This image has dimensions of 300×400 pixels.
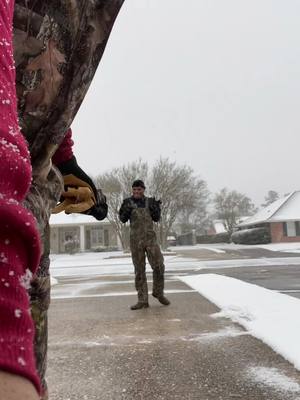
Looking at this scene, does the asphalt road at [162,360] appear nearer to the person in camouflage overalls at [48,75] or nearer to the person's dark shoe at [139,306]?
the person's dark shoe at [139,306]

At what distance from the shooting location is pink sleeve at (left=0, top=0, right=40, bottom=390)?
1.81 feet

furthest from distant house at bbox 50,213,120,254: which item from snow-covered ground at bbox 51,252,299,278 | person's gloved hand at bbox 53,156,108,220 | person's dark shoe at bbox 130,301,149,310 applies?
person's gloved hand at bbox 53,156,108,220

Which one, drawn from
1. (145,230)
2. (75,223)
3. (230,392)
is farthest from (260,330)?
(75,223)

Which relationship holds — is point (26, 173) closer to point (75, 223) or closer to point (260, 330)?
point (260, 330)

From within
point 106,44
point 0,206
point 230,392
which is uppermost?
point 106,44

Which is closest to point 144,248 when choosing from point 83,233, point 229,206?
point 83,233

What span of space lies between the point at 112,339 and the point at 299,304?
2251 mm

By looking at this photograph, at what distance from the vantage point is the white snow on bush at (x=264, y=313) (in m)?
3.32

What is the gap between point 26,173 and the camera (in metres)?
0.67

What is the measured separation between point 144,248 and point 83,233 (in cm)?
4276

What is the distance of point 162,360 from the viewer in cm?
309

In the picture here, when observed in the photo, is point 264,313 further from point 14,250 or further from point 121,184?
point 121,184

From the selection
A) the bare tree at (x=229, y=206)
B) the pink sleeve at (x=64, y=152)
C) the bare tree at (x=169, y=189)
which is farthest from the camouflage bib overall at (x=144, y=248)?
the bare tree at (x=229, y=206)

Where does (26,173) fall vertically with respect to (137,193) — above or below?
below
